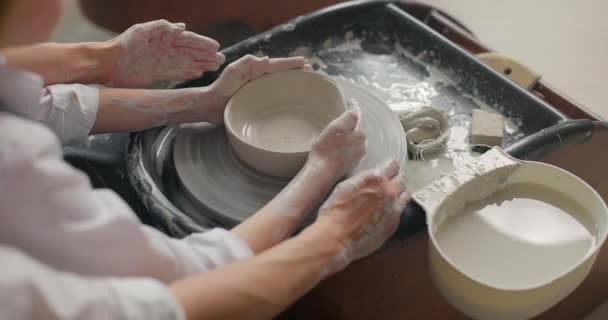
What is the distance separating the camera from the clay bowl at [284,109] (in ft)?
3.80

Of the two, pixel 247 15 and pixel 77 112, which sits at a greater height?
pixel 77 112

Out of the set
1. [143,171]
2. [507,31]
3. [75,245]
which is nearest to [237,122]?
[143,171]

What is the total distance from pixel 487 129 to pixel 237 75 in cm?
53

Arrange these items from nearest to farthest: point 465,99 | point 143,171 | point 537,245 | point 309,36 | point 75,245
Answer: point 75,245 → point 537,245 → point 143,171 → point 465,99 → point 309,36

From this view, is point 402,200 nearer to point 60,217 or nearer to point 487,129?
point 487,129

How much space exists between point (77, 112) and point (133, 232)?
18.0 inches

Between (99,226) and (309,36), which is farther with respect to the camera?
(309,36)

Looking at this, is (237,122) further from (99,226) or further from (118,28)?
(118,28)

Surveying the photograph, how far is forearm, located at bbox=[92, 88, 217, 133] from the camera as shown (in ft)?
3.69

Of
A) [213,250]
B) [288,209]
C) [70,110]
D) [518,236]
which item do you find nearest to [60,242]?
[213,250]

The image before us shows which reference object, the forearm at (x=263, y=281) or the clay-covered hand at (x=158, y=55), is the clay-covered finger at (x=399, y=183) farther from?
the clay-covered hand at (x=158, y=55)

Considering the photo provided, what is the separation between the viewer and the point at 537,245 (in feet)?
3.05

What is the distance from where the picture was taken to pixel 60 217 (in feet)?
2.20

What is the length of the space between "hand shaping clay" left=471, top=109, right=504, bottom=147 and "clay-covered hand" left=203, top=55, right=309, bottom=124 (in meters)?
0.40
